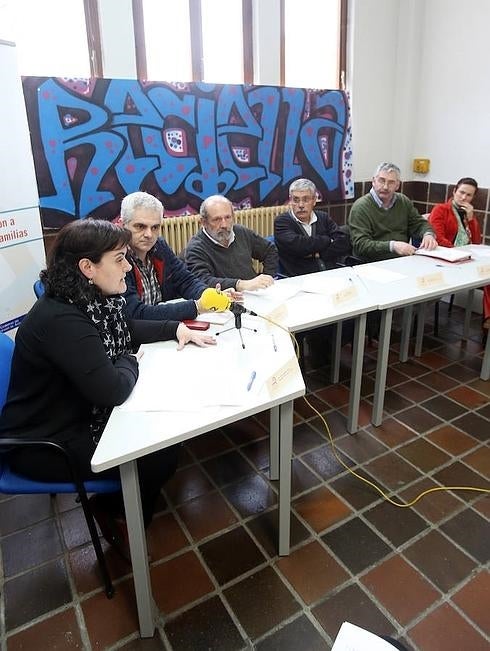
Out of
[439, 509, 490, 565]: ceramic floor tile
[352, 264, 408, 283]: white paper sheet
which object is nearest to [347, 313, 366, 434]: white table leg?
[352, 264, 408, 283]: white paper sheet

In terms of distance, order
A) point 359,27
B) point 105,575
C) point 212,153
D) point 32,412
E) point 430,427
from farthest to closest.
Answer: point 359,27 < point 212,153 < point 430,427 < point 105,575 < point 32,412

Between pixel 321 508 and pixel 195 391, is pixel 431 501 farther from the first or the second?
pixel 195 391

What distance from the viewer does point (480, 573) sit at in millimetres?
1617

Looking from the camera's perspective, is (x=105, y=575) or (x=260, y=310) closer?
(x=105, y=575)

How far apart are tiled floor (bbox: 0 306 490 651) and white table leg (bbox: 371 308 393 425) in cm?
10

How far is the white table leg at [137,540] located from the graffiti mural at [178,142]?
94.3 inches

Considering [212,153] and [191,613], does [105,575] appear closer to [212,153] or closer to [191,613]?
[191,613]

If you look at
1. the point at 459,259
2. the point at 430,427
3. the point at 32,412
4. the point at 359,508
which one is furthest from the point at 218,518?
the point at 459,259

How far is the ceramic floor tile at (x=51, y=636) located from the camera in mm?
1404

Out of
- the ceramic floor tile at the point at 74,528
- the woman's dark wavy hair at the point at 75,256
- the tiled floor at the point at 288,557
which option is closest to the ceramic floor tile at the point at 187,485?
the tiled floor at the point at 288,557

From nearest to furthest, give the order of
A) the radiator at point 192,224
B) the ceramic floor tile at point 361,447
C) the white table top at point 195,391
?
the white table top at point 195,391 → the ceramic floor tile at point 361,447 → the radiator at point 192,224

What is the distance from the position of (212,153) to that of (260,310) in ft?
6.52

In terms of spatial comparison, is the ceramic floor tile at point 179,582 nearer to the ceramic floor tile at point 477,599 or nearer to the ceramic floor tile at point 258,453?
the ceramic floor tile at point 258,453

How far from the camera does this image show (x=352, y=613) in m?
1.48
